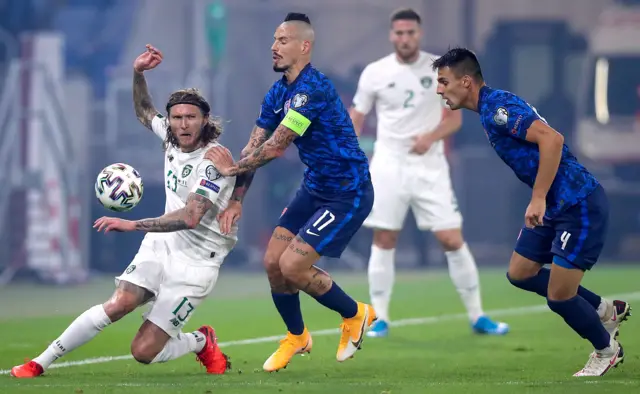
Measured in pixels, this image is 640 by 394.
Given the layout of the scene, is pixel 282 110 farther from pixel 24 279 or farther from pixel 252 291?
pixel 24 279

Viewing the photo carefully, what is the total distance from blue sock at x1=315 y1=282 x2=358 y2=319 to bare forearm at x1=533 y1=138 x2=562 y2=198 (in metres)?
1.61

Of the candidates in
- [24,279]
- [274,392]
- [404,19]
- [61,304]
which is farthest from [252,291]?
[274,392]

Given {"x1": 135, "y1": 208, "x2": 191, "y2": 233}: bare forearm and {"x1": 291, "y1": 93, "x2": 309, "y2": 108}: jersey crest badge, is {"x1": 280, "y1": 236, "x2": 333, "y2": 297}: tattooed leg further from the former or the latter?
{"x1": 291, "y1": 93, "x2": 309, "y2": 108}: jersey crest badge

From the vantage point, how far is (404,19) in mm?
10461

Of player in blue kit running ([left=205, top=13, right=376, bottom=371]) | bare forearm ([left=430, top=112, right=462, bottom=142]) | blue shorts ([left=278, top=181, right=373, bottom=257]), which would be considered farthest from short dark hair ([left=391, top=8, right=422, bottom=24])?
blue shorts ([left=278, top=181, right=373, bottom=257])

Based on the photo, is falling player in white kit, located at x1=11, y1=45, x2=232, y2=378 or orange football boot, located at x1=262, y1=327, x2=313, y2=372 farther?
orange football boot, located at x1=262, y1=327, x2=313, y2=372

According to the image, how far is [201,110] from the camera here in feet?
26.0

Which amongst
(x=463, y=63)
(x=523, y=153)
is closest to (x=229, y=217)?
(x=463, y=63)

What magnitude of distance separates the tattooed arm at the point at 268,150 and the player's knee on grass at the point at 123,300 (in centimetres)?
97

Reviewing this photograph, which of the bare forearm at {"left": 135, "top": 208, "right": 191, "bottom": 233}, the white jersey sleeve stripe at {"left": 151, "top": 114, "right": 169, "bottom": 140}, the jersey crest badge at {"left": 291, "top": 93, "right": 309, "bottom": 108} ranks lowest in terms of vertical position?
the bare forearm at {"left": 135, "top": 208, "right": 191, "bottom": 233}

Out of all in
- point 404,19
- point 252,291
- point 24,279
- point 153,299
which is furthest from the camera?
point 24,279

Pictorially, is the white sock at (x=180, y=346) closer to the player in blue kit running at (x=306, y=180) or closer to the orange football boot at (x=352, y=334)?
the player in blue kit running at (x=306, y=180)

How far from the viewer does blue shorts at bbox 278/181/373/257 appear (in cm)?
801

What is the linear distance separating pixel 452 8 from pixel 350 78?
6.15ft
